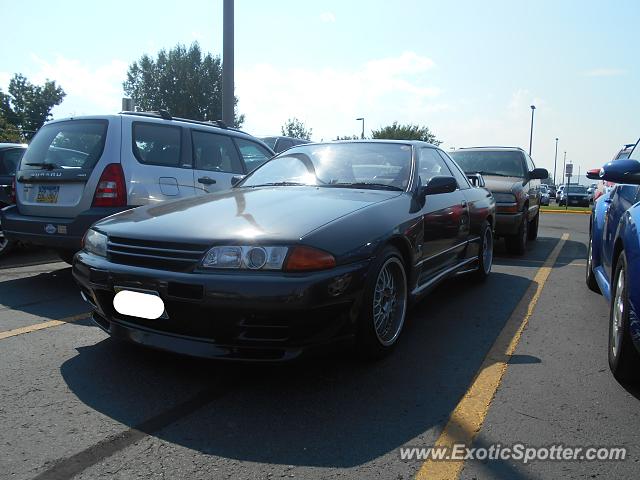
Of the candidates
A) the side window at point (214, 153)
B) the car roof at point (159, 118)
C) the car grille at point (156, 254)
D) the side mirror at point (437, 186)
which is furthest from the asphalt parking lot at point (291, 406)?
the side window at point (214, 153)

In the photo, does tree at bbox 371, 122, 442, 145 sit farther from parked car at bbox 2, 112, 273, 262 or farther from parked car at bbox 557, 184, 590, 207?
parked car at bbox 2, 112, 273, 262

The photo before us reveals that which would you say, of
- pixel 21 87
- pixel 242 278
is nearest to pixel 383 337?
pixel 242 278

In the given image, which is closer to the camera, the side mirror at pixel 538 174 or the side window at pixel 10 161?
the side window at pixel 10 161

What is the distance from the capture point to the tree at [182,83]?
49.0 meters

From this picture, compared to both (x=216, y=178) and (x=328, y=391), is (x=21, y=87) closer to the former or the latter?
(x=216, y=178)

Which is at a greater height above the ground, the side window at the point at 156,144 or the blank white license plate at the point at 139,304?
the side window at the point at 156,144

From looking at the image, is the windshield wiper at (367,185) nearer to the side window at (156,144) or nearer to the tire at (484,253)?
the tire at (484,253)

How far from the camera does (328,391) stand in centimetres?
288

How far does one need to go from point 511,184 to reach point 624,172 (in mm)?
4950

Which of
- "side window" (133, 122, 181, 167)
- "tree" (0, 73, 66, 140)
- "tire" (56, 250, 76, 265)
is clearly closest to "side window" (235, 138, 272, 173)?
"side window" (133, 122, 181, 167)

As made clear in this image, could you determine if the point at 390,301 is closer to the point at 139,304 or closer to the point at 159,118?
the point at 139,304

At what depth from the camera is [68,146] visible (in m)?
5.15

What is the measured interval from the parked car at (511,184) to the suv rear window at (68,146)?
5395mm

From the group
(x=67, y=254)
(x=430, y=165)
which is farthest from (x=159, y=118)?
(x=430, y=165)
